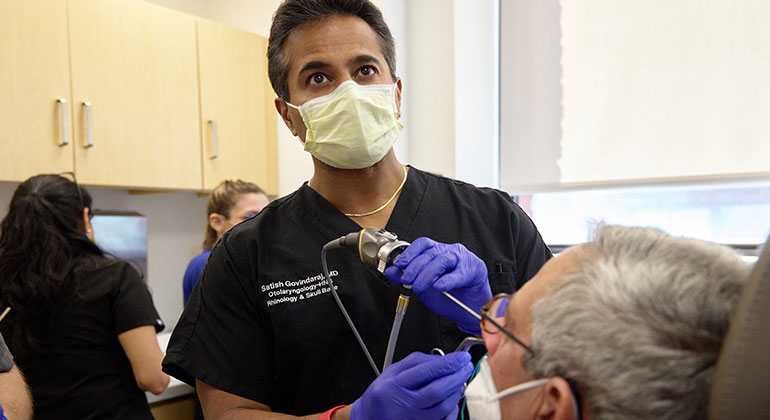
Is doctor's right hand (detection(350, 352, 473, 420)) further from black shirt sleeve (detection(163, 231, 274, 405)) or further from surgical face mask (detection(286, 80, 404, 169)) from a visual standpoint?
surgical face mask (detection(286, 80, 404, 169))

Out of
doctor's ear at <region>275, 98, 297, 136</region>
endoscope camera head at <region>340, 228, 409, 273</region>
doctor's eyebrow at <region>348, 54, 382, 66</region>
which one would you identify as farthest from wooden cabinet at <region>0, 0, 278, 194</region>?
endoscope camera head at <region>340, 228, 409, 273</region>

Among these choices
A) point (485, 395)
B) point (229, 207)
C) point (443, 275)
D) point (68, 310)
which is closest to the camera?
point (485, 395)

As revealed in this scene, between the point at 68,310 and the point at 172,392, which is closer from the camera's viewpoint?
the point at 68,310

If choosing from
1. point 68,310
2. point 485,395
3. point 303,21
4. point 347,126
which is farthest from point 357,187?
point 68,310

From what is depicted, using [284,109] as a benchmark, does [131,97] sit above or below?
above

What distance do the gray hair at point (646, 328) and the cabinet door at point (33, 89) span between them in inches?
97.5

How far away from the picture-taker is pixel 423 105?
2.97m

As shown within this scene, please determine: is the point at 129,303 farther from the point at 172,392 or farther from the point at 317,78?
the point at 317,78

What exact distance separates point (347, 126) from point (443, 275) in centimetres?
42

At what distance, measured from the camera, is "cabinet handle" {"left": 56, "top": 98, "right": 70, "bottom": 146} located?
2.58m

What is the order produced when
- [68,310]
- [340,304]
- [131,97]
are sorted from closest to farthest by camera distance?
1. [340,304]
2. [68,310]
3. [131,97]

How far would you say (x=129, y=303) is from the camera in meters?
1.92

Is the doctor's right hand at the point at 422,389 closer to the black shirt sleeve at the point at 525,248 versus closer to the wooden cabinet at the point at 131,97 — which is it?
the black shirt sleeve at the point at 525,248

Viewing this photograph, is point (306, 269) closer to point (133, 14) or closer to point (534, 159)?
point (534, 159)
